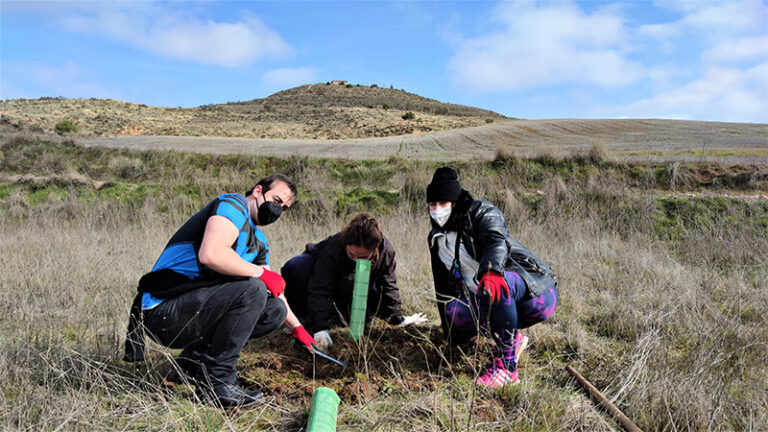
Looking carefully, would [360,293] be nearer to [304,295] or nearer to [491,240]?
[304,295]

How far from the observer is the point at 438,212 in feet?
9.67

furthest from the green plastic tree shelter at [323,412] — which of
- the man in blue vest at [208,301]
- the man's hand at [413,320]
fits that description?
the man's hand at [413,320]

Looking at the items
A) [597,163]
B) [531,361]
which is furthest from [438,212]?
[597,163]

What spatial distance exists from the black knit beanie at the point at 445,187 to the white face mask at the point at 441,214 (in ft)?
0.26

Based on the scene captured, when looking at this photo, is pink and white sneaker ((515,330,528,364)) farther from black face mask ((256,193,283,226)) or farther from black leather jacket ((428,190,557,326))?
black face mask ((256,193,283,226))

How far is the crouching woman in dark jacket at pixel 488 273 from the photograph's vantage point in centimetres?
262

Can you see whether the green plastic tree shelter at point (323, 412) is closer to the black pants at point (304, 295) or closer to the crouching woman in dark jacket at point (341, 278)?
the crouching woman in dark jacket at point (341, 278)

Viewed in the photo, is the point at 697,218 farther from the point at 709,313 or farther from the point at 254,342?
the point at 254,342

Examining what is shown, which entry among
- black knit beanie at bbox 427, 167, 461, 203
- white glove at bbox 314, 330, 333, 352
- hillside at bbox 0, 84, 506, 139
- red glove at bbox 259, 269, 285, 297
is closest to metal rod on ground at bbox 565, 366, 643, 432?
black knit beanie at bbox 427, 167, 461, 203

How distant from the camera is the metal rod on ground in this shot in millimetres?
2165

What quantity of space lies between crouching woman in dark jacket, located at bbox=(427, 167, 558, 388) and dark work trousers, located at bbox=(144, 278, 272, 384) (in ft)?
3.85

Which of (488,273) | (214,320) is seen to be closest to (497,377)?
(488,273)

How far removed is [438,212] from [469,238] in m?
0.28

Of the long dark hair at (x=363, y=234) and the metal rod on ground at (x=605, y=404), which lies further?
the long dark hair at (x=363, y=234)
